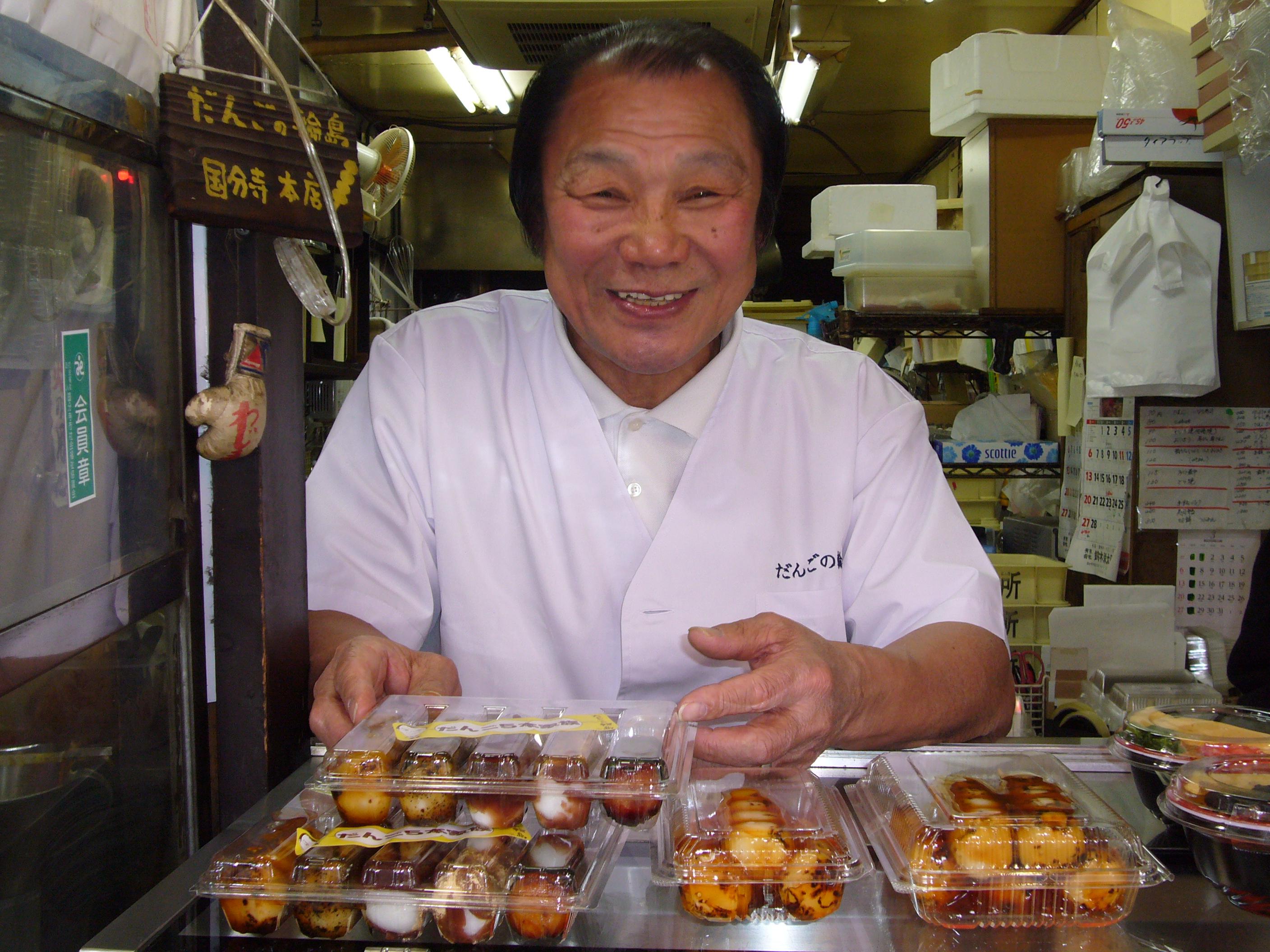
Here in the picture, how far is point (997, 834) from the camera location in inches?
29.5

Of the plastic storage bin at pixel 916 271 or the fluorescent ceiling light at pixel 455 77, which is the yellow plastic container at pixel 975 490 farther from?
the fluorescent ceiling light at pixel 455 77

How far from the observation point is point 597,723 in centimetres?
86

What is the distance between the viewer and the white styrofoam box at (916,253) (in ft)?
10.3

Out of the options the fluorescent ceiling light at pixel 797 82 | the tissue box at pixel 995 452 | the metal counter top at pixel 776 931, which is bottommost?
the metal counter top at pixel 776 931

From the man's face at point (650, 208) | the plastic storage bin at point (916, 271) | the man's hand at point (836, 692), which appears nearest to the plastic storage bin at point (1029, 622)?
the plastic storage bin at point (916, 271)

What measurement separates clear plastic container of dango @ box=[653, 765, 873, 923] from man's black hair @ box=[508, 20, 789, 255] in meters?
1.03

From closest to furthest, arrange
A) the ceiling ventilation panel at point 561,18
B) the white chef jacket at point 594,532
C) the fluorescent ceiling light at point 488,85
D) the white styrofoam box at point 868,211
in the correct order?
the white chef jacket at point 594,532 → the ceiling ventilation panel at point 561,18 → the white styrofoam box at point 868,211 → the fluorescent ceiling light at point 488,85

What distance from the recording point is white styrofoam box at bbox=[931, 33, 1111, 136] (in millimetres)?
3041

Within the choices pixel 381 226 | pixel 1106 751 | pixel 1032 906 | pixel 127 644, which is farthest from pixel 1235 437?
pixel 381 226

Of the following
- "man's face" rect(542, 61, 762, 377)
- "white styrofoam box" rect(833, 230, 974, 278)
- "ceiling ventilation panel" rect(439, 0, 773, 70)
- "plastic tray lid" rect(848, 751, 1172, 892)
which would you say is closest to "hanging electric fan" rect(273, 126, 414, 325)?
"man's face" rect(542, 61, 762, 377)

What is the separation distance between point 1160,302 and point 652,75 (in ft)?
5.44

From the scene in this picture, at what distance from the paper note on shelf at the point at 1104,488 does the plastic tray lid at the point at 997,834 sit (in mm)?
2014

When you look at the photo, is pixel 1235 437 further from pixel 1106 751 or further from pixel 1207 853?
pixel 1207 853

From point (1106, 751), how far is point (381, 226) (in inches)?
200
